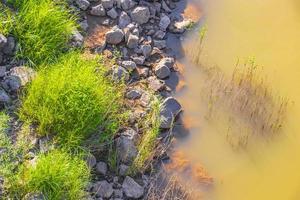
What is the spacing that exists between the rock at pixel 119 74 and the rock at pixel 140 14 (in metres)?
0.76

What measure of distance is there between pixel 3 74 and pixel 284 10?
3.43 m

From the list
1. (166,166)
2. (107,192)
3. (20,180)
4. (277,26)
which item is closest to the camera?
(20,180)

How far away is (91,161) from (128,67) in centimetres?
119

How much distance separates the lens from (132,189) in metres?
4.54

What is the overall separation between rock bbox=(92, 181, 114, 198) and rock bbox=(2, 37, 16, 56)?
4.76ft

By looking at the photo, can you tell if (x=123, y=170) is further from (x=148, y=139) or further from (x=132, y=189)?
(x=148, y=139)

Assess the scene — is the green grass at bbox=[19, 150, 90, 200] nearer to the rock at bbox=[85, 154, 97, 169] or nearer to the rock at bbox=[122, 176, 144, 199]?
the rock at bbox=[85, 154, 97, 169]

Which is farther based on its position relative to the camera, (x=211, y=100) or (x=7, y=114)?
(x=211, y=100)

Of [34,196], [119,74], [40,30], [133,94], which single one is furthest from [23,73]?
[34,196]

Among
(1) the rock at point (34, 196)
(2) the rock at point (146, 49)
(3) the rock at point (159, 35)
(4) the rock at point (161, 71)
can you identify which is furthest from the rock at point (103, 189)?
(3) the rock at point (159, 35)

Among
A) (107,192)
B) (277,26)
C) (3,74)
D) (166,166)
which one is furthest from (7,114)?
(277,26)

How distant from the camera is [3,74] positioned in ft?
15.4

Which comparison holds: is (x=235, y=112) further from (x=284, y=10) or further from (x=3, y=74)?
(x=3, y=74)

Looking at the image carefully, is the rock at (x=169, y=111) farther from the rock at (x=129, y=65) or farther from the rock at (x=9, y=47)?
the rock at (x=9, y=47)
